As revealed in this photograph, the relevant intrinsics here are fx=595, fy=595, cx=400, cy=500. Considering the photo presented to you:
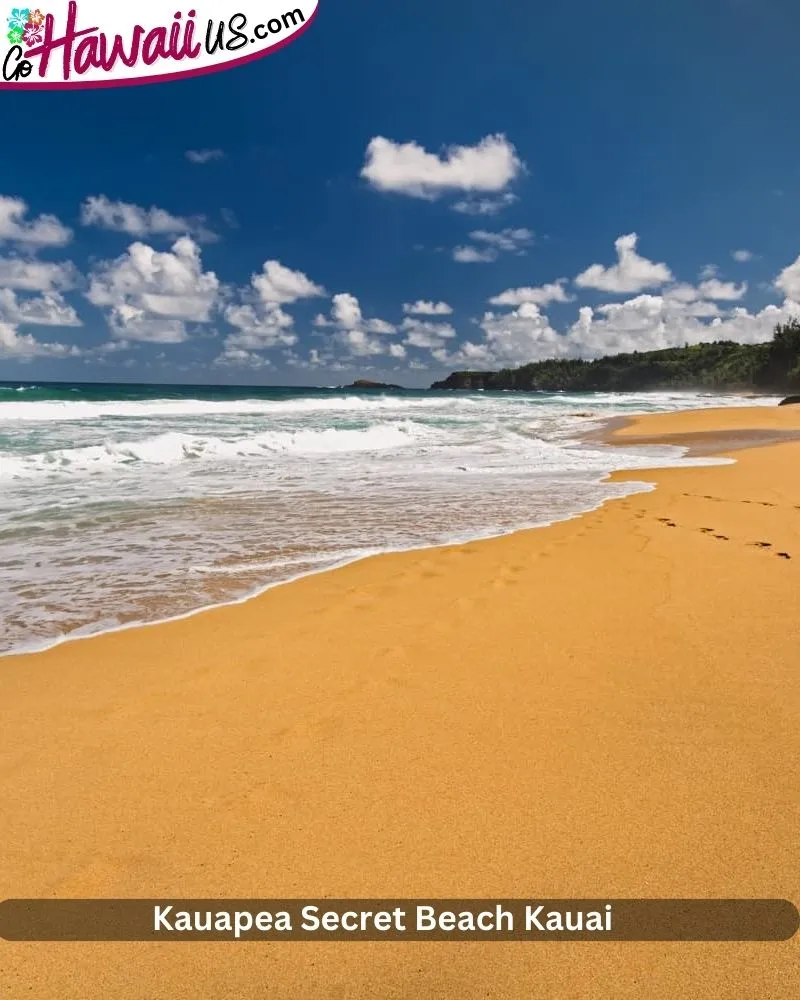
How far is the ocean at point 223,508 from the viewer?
4.56 m

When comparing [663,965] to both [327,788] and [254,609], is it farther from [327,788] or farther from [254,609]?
[254,609]

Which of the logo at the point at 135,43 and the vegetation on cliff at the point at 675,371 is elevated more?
the vegetation on cliff at the point at 675,371

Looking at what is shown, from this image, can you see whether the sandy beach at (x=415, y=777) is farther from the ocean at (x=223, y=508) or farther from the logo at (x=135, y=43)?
the logo at (x=135, y=43)

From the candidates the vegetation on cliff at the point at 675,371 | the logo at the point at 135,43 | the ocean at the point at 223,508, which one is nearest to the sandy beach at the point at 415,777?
the ocean at the point at 223,508

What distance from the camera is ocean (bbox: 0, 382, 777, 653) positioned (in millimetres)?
4562

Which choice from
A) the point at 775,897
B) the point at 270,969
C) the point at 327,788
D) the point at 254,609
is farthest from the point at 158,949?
the point at 254,609

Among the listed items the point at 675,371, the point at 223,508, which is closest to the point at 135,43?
the point at 223,508

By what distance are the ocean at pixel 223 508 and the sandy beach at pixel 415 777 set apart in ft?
2.97

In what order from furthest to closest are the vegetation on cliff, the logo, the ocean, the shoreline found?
the vegetation on cliff < the logo < the ocean < the shoreline

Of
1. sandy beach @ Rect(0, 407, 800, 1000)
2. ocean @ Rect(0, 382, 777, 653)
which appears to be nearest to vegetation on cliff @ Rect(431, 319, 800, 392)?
ocean @ Rect(0, 382, 777, 653)

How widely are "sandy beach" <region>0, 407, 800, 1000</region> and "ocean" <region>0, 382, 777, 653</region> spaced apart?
0.91m

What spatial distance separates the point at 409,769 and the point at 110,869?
1.03 metres

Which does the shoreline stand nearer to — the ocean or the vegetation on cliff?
the ocean

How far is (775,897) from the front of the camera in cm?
168
